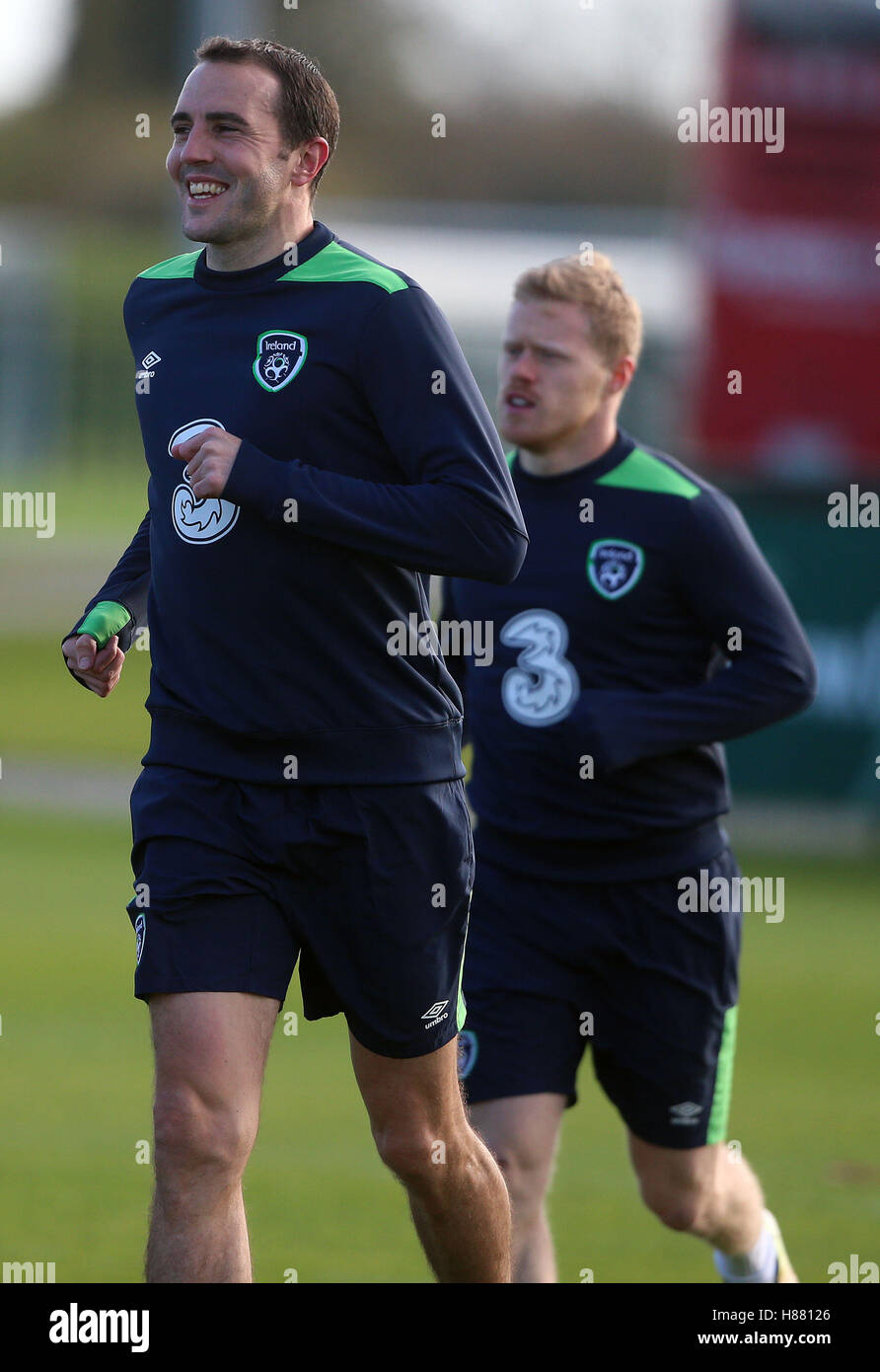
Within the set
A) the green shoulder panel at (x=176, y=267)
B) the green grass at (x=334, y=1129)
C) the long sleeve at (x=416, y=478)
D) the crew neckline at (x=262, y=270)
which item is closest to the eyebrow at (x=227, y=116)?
the crew neckline at (x=262, y=270)

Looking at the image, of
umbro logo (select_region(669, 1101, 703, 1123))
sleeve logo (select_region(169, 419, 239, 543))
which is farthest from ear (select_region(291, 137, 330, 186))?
umbro logo (select_region(669, 1101, 703, 1123))

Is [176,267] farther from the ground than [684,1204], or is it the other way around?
[176,267]

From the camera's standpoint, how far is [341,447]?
4051 millimetres

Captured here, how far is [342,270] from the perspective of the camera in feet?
13.5

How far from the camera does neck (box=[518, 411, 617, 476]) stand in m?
5.30

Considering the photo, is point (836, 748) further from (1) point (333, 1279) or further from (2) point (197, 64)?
(2) point (197, 64)

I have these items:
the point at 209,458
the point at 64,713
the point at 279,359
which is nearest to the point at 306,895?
the point at 209,458

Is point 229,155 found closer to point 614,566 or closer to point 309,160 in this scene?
point 309,160

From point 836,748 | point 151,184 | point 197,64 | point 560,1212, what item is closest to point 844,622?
point 836,748

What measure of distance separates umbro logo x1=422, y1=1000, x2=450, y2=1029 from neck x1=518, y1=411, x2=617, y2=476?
67.3 inches

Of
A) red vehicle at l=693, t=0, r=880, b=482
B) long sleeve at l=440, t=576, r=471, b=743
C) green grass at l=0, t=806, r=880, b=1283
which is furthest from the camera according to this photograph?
red vehicle at l=693, t=0, r=880, b=482

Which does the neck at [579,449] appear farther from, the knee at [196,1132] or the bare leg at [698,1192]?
the knee at [196,1132]

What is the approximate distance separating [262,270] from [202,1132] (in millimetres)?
1669

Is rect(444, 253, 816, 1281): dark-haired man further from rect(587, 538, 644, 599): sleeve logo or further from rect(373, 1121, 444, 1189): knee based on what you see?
rect(373, 1121, 444, 1189): knee
